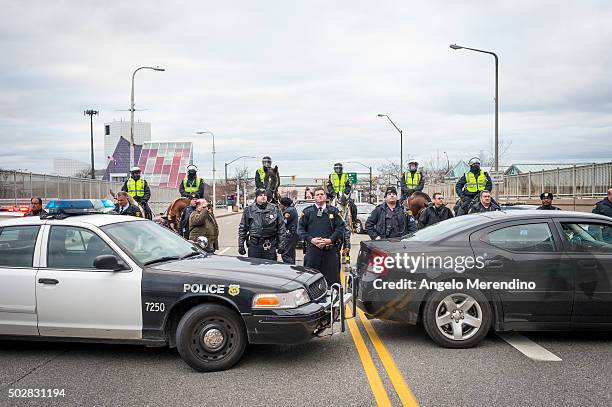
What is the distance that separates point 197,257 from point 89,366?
1589mm

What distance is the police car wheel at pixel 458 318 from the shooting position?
6223 millimetres

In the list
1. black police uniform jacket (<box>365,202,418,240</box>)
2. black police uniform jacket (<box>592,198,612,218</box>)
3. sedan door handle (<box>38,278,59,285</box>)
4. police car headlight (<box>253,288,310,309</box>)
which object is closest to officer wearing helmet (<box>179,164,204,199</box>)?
black police uniform jacket (<box>365,202,418,240</box>)

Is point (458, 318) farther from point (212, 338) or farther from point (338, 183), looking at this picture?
point (338, 183)

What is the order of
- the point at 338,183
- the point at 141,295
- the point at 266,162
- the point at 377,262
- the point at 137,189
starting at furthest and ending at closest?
the point at 338,183 < the point at 137,189 < the point at 266,162 < the point at 377,262 < the point at 141,295

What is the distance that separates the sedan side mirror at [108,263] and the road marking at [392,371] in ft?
9.01

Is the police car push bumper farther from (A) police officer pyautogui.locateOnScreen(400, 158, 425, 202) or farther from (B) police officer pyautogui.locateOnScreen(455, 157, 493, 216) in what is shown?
(A) police officer pyautogui.locateOnScreen(400, 158, 425, 202)

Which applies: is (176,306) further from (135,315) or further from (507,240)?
(507,240)

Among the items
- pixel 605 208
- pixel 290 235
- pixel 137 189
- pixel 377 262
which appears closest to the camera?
pixel 377 262

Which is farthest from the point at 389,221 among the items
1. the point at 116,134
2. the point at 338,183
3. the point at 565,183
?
the point at 116,134

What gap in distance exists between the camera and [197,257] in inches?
261

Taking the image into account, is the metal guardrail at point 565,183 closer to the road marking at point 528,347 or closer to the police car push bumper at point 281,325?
the road marking at point 528,347

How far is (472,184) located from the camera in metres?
12.8

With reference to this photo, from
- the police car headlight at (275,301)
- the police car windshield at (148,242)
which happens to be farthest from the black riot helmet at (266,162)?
the police car headlight at (275,301)

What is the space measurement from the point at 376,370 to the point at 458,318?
1.25 metres
